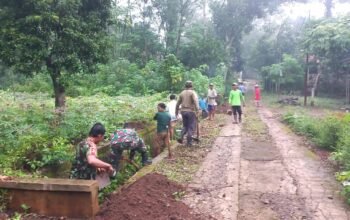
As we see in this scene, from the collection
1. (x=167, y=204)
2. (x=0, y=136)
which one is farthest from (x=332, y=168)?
(x=0, y=136)

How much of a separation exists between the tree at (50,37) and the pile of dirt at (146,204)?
3817 millimetres

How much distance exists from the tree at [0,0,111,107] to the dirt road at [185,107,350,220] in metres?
3.90

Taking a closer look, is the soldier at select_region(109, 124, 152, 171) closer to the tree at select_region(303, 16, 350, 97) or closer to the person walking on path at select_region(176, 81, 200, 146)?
the person walking on path at select_region(176, 81, 200, 146)

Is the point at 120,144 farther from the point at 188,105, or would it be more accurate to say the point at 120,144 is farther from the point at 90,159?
the point at 188,105

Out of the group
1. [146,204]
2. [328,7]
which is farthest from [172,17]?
[146,204]

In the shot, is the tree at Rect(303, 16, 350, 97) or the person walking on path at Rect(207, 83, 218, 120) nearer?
the person walking on path at Rect(207, 83, 218, 120)

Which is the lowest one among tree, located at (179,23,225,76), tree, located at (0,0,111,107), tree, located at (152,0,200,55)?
tree, located at (0,0,111,107)

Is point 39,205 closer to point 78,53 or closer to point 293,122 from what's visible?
point 78,53

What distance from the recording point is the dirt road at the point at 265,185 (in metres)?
5.68

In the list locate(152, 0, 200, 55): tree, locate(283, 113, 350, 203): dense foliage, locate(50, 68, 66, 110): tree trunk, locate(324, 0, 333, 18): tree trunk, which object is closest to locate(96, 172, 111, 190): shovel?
locate(50, 68, 66, 110): tree trunk

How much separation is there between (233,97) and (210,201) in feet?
30.6

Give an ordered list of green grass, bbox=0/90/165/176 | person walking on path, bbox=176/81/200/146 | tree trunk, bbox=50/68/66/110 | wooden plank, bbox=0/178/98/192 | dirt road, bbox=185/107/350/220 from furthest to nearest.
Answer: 1. person walking on path, bbox=176/81/200/146
2. tree trunk, bbox=50/68/66/110
3. green grass, bbox=0/90/165/176
4. dirt road, bbox=185/107/350/220
5. wooden plank, bbox=0/178/98/192

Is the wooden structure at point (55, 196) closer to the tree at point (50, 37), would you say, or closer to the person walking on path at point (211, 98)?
the tree at point (50, 37)

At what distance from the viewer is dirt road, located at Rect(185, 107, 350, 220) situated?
5676mm
